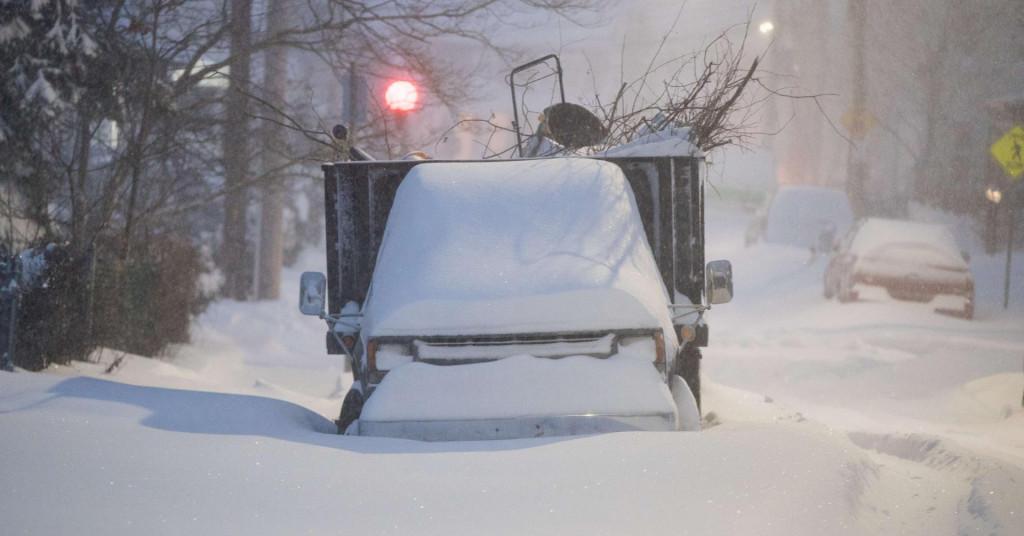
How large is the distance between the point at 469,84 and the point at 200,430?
1017 centimetres

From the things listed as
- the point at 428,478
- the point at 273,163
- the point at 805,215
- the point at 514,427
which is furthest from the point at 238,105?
the point at 805,215

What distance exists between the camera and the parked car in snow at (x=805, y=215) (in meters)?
30.7

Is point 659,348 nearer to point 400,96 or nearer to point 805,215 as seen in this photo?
point 400,96

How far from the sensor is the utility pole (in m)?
28.1

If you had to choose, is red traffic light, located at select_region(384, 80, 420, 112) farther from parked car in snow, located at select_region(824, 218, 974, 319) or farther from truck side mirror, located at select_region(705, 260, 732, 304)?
parked car in snow, located at select_region(824, 218, 974, 319)

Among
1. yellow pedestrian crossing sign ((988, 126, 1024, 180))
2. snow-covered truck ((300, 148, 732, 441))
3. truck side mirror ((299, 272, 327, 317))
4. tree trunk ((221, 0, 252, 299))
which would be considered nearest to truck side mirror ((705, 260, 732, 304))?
snow-covered truck ((300, 148, 732, 441))

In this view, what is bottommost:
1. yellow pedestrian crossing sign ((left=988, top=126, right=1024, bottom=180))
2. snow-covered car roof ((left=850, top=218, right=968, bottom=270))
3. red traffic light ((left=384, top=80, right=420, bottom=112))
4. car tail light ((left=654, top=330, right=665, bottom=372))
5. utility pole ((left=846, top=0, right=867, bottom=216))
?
car tail light ((left=654, top=330, right=665, bottom=372))

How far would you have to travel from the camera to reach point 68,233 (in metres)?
12.9

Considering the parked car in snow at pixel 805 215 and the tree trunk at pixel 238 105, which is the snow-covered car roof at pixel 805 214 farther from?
the tree trunk at pixel 238 105

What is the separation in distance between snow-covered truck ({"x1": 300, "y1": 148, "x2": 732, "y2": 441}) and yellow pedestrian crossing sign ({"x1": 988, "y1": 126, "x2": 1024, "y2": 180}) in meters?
12.1

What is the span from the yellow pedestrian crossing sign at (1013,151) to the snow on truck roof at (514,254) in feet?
41.8

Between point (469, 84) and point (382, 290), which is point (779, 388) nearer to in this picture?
point (469, 84)

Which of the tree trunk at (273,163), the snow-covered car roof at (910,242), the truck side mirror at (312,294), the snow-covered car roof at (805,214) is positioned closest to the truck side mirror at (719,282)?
the truck side mirror at (312,294)

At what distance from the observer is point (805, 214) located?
31.1 metres
